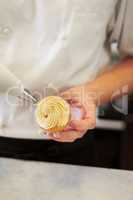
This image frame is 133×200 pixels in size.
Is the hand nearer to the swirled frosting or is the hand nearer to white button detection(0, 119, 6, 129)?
the swirled frosting

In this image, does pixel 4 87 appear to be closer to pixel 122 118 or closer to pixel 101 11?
pixel 101 11

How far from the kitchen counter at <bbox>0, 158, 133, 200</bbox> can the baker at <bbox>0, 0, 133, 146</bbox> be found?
0.17 feet

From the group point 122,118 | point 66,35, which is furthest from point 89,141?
point 66,35

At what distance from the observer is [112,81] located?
2.02 ft

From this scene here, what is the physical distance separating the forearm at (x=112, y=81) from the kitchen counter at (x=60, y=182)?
0.43 ft

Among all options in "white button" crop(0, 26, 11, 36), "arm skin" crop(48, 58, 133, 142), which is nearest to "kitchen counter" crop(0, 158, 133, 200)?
"arm skin" crop(48, 58, 133, 142)

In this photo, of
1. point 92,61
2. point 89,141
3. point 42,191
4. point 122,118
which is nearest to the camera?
point 42,191

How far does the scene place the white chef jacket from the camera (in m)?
0.56

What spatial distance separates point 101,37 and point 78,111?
0.52 ft

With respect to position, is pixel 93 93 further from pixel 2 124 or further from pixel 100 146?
pixel 100 146

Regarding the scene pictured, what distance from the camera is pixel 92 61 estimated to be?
0.61m

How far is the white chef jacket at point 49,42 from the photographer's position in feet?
1.83

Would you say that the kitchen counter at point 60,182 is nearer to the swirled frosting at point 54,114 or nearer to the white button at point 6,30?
the swirled frosting at point 54,114

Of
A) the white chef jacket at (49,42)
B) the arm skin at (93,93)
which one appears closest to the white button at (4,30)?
the white chef jacket at (49,42)
